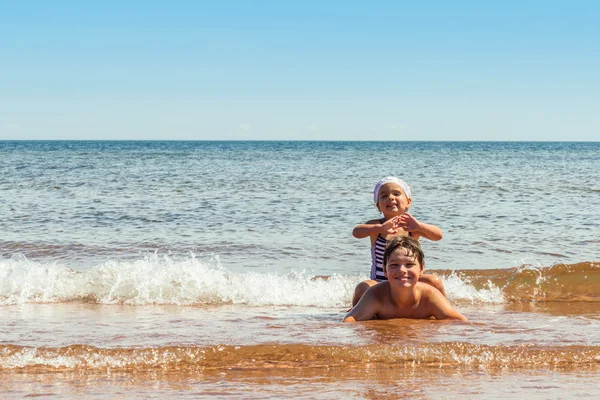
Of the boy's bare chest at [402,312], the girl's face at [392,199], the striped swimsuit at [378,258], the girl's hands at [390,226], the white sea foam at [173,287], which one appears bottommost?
the white sea foam at [173,287]

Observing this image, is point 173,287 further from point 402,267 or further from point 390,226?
point 402,267

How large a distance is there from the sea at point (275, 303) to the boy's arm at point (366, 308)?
0.64 feet

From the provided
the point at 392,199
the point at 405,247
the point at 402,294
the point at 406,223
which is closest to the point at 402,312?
the point at 402,294

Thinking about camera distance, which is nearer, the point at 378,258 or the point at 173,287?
the point at 378,258

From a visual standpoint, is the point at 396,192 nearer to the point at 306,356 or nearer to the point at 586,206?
the point at 306,356

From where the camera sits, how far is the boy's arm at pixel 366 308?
235 inches

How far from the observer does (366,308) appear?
6008 millimetres

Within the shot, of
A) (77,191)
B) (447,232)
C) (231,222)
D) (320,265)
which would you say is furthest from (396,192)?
(77,191)

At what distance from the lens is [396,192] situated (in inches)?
252

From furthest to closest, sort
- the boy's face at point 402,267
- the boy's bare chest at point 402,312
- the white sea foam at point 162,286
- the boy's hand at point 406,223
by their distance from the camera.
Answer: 1. the white sea foam at point 162,286
2. the boy's hand at point 406,223
3. the boy's bare chest at point 402,312
4. the boy's face at point 402,267

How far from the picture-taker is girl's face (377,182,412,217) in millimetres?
6375

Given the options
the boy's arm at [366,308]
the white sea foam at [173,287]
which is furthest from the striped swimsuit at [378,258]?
the white sea foam at [173,287]

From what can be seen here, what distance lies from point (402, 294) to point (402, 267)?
0.33 metres

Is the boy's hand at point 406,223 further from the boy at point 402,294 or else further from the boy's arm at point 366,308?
the boy's arm at point 366,308
